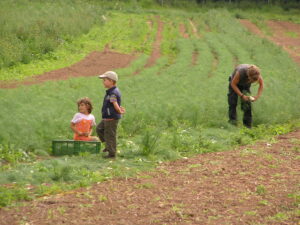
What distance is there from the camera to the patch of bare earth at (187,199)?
6234 mm

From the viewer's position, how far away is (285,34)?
44.0m

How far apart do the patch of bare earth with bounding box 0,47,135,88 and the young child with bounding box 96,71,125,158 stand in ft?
31.1

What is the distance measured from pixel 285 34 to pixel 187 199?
39.0 meters

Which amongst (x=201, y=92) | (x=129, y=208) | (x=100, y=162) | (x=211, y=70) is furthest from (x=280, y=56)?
(x=129, y=208)

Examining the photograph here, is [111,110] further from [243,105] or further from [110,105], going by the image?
[243,105]

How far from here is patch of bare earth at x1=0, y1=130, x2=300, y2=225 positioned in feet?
20.5

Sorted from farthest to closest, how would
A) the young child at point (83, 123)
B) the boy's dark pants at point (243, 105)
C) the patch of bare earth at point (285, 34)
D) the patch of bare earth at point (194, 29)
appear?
the patch of bare earth at point (194, 29) → the patch of bare earth at point (285, 34) → the boy's dark pants at point (243, 105) → the young child at point (83, 123)

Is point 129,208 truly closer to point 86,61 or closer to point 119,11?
point 86,61

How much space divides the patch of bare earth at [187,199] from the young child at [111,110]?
0.87m

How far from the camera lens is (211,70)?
74.5 feet

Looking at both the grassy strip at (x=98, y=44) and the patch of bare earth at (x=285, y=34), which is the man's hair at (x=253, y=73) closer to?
the grassy strip at (x=98, y=44)

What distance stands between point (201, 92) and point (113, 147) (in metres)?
7.04

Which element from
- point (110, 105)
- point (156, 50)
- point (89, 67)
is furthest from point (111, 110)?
point (156, 50)

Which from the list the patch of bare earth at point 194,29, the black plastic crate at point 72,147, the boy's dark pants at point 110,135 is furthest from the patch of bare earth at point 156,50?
the boy's dark pants at point 110,135
